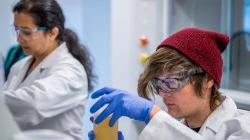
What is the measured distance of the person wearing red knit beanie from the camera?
1062 millimetres

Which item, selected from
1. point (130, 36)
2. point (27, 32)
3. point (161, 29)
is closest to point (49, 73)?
point (27, 32)

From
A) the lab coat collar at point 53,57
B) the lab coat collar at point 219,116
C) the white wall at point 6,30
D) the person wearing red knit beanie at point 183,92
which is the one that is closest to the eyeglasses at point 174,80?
the person wearing red knit beanie at point 183,92

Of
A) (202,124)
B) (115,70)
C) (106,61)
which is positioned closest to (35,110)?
(202,124)

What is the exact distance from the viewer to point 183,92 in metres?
1.12

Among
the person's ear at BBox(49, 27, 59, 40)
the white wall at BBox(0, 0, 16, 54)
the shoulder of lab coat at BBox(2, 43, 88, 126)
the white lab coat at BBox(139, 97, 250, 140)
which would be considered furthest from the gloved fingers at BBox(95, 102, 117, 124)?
the white wall at BBox(0, 0, 16, 54)

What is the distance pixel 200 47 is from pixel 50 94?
67cm

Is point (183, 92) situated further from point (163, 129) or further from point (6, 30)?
point (6, 30)

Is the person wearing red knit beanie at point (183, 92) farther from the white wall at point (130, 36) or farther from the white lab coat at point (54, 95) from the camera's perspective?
the white wall at point (130, 36)

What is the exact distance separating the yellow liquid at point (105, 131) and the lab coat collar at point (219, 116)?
0.30 meters

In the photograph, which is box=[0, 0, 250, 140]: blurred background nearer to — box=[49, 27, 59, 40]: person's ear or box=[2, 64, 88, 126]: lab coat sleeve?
box=[49, 27, 59, 40]: person's ear

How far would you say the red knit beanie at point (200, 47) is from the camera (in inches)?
42.7

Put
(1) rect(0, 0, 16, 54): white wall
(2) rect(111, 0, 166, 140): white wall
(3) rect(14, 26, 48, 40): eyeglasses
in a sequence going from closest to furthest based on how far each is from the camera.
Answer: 1. (3) rect(14, 26, 48, 40): eyeglasses
2. (2) rect(111, 0, 166, 140): white wall
3. (1) rect(0, 0, 16, 54): white wall

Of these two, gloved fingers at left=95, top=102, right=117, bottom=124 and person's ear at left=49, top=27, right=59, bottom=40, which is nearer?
gloved fingers at left=95, top=102, right=117, bottom=124

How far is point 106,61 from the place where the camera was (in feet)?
10.1
